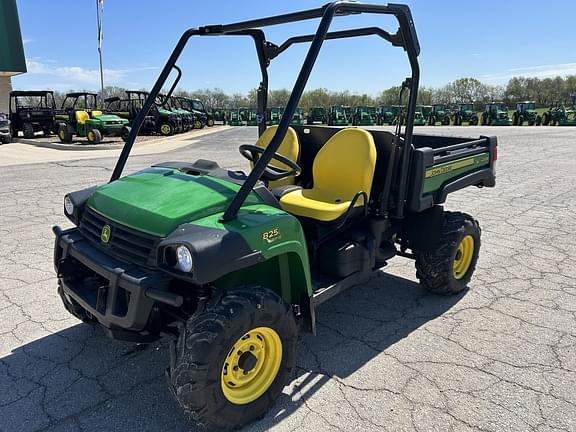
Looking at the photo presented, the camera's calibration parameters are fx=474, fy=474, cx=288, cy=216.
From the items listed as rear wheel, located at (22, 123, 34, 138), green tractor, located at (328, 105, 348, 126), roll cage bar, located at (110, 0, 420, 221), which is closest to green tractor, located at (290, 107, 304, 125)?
roll cage bar, located at (110, 0, 420, 221)

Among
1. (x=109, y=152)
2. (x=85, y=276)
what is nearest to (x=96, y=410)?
(x=85, y=276)

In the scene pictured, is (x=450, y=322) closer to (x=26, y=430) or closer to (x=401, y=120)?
(x=401, y=120)

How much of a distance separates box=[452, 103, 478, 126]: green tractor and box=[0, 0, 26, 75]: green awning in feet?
79.6

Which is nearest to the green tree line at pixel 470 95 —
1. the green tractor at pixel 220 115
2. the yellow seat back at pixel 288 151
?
the green tractor at pixel 220 115

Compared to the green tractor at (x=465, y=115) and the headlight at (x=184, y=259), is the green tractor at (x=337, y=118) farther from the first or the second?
the headlight at (x=184, y=259)

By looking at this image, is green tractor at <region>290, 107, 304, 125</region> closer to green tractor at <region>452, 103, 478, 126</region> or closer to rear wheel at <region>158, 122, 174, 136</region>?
rear wheel at <region>158, 122, 174, 136</region>

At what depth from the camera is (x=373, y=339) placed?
10.2 ft

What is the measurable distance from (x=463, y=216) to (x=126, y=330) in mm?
2660

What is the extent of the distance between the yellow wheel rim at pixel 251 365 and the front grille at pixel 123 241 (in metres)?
0.59

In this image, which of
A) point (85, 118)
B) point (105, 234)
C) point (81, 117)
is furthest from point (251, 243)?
point (85, 118)

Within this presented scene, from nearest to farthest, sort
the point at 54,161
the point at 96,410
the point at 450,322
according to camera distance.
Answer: the point at 96,410 < the point at 450,322 < the point at 54,161

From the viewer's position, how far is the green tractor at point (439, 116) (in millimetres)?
29562

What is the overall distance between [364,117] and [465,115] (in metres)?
6.15

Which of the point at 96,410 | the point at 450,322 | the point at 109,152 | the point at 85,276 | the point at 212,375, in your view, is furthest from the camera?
the point at 109,152
